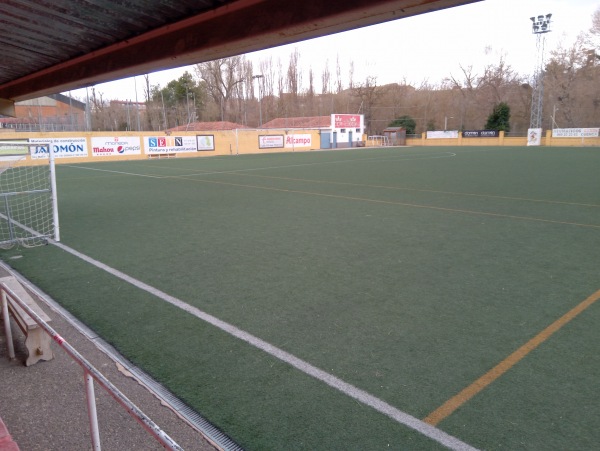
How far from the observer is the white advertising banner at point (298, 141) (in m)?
46.8

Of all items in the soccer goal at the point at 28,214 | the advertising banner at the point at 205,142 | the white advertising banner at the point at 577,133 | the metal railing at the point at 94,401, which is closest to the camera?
the metal railing at the point at 94,401

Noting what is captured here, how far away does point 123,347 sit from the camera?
4.45m

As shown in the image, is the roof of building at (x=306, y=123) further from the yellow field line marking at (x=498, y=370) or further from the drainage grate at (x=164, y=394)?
the drainage grate at (x=164, y=394)

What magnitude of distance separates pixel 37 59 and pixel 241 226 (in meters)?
5.23

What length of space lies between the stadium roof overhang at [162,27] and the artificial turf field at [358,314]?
2.81 m

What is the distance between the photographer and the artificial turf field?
331cm

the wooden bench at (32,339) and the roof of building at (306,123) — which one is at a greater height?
the roof of building at (306,123)

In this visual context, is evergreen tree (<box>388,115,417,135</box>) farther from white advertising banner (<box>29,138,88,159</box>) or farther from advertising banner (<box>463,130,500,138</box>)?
white advertising banner (<box>29,138,88,159</box>)

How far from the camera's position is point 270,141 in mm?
44969

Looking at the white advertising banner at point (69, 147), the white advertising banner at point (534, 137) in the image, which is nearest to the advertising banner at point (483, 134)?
the white advertising banner at point (534, 137)

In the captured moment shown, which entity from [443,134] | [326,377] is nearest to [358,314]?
[326,377]

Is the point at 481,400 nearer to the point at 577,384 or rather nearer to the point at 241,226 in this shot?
the point at 577,384

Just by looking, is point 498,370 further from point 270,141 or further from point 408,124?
point 408,124

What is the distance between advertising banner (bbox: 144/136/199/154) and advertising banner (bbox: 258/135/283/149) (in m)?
8.05
